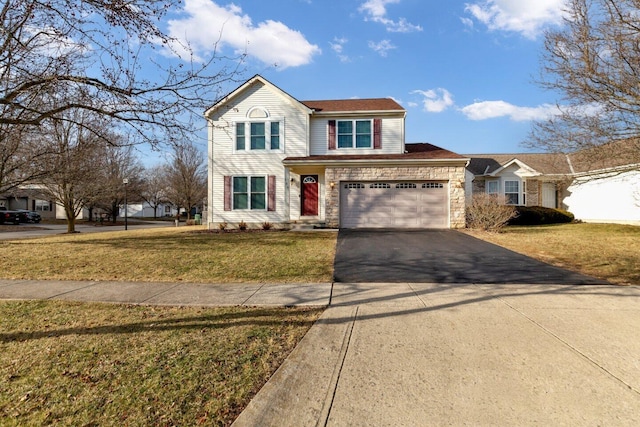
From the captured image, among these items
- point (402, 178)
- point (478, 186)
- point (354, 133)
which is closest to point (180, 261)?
point (402, 178)

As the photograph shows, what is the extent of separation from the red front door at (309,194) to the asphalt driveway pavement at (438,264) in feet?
16.9

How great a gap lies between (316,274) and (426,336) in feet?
12.1

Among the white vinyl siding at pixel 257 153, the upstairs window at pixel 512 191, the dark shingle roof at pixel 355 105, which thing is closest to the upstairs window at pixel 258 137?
the white vinyl siding at pixel 257 153

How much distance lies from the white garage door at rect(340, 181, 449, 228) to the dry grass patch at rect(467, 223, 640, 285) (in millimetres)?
2320

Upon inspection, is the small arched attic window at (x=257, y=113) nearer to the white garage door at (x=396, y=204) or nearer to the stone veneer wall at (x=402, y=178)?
the stone veneer wall at (x=402, y=178)

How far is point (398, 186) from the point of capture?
16.3m

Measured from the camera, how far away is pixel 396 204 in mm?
16281

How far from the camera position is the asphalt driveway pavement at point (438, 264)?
7.02 metres

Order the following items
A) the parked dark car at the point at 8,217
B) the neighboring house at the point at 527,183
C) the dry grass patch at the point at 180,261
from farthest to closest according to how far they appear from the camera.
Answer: the parked dark car at the point at 8,217, the neighboring house at the point at 527,183, the dry grass patch at the point at 180,261

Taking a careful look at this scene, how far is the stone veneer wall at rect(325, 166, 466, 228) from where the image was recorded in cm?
1582

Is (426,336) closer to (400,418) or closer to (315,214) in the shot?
(400,418)

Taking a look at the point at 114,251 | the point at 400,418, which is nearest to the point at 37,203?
the point at 114,251

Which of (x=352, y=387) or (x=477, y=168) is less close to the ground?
(x=477, y=168)

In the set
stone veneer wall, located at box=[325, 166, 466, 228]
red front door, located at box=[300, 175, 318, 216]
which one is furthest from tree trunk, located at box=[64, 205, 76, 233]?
stone veneer wall, located at box=[325, 166, 466, 228]
